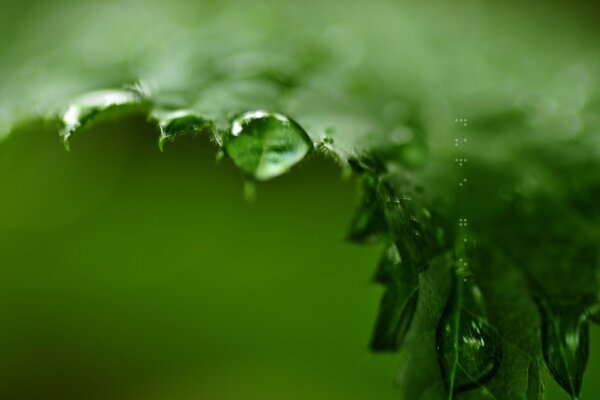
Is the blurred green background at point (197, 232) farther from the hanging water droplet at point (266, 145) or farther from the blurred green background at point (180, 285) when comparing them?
the hanging water droplet at point (266, 145)

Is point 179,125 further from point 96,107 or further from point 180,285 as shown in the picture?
point 180,285

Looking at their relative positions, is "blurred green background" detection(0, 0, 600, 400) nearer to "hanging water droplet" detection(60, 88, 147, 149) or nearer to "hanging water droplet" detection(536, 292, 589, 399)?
"hanging water droplet" detection(60, 88, 147, 149)

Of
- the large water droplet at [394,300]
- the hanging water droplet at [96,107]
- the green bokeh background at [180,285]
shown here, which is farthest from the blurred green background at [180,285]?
the large water droplet at [394,300]

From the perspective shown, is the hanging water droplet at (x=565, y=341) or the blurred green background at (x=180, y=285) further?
the blurred green background at (x=180, y=285)

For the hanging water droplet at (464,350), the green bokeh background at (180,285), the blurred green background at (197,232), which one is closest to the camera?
the hanging water droplet at (464,350)

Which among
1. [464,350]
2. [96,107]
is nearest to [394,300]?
[464,350]

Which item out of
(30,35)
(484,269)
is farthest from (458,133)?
(30,35)
